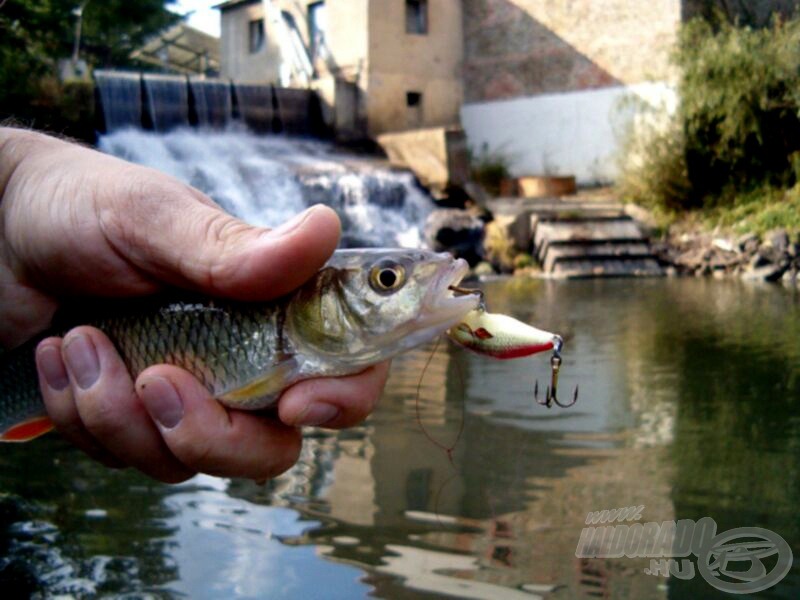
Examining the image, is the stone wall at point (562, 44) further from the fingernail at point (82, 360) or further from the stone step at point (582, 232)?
the fingernail at point (82, 360)

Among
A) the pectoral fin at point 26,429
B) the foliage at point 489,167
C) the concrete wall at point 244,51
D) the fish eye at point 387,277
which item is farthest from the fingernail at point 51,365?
the concrete wall at point 244,51

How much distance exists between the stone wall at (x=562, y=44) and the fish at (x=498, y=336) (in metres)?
20.8

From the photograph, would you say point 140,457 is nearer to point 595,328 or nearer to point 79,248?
point 79,248

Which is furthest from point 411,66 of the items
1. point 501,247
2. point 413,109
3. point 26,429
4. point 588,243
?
point 26,429

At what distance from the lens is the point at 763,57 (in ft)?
59.6

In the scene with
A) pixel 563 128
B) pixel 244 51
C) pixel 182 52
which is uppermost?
pixel 182 52

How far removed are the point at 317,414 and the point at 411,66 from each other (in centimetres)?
2468

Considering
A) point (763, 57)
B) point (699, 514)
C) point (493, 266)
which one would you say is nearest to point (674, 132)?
point (763, 57)

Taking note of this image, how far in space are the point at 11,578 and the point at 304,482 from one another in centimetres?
129

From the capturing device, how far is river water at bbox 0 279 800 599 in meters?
3.22

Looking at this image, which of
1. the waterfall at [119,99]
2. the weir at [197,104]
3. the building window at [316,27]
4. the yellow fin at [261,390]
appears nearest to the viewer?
the yellow fin at [261,390]

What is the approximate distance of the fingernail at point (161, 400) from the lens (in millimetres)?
2033

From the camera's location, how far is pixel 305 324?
1867 millimetres

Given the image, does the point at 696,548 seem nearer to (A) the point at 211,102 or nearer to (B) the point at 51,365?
(B) the point at 51,365
